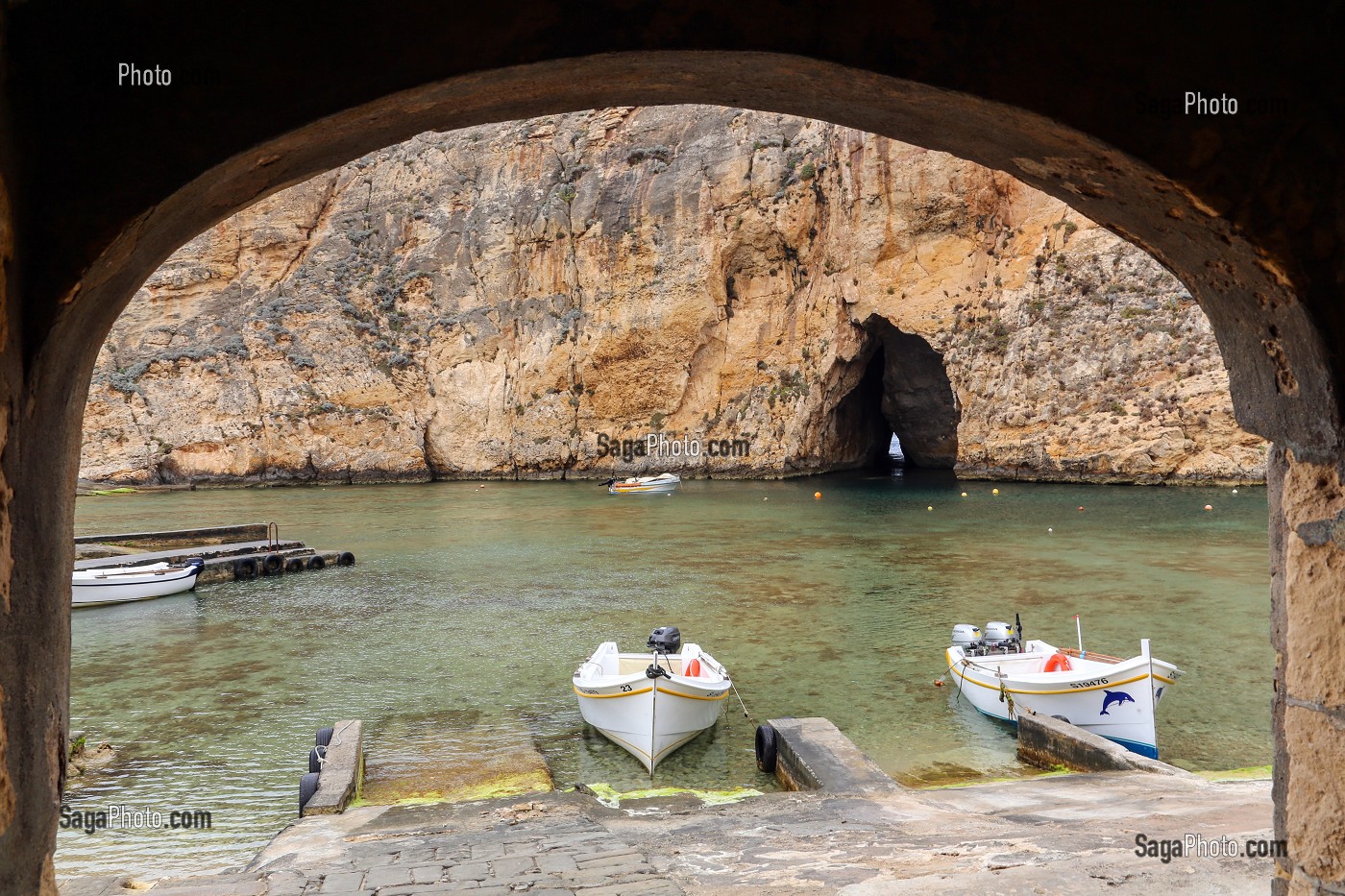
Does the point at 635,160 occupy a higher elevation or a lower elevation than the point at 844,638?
higher

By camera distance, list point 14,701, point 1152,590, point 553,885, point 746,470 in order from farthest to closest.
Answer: point 746,470
point 1152,590
point 553,885
point 14,701

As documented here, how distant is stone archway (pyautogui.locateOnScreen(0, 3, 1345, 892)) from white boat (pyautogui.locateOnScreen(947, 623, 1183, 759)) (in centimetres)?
701

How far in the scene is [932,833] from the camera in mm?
5617

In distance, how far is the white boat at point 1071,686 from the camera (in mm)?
9031

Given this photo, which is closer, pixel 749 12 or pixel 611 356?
pixel 749 12

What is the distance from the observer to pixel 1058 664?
1025 cm

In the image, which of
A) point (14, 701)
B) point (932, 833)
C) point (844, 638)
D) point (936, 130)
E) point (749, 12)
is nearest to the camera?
point (14, 701)

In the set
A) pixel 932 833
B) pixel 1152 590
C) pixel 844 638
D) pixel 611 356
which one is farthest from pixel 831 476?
pixel 932 833

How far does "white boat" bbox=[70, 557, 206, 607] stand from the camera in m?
17.7

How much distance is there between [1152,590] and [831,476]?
32.0 metres

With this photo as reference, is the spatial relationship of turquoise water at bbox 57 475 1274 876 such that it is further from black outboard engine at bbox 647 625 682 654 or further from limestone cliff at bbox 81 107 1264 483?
limestone cliff at bbox 81 107 1264 483

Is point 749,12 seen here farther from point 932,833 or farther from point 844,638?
point 844,638
